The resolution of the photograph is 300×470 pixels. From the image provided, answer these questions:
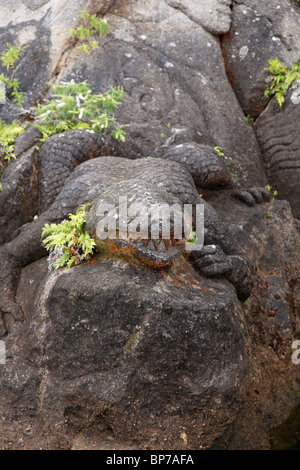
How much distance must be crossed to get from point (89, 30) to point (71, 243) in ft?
11.5

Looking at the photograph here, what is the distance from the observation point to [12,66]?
244 inches

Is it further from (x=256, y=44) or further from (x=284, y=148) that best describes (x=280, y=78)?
(x=284, y=148)

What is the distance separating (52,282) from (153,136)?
257 centimetres

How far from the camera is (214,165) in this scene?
17.2 ft

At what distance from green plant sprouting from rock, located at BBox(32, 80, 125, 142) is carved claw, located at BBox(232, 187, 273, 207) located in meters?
1.37

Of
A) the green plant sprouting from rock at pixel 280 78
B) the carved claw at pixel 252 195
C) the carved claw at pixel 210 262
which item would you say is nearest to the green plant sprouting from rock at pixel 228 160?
the carved claw at pixel 252 195

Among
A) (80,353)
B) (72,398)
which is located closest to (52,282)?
(80,353)

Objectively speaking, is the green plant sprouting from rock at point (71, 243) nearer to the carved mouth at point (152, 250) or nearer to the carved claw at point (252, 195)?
the carved mouth at point (152, 250)

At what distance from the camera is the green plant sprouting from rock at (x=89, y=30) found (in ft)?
20.6

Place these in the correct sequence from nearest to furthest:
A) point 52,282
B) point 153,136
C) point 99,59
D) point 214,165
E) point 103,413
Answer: point 103,413, point 52,282, point 214,165, point 153,136, point 99,59

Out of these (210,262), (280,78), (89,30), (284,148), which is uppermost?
A: (89,30)

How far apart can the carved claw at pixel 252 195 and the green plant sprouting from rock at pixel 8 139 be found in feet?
7.73

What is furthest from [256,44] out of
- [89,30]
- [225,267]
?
[225,267]

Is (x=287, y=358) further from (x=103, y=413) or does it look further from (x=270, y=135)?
(x=270, y=135)
